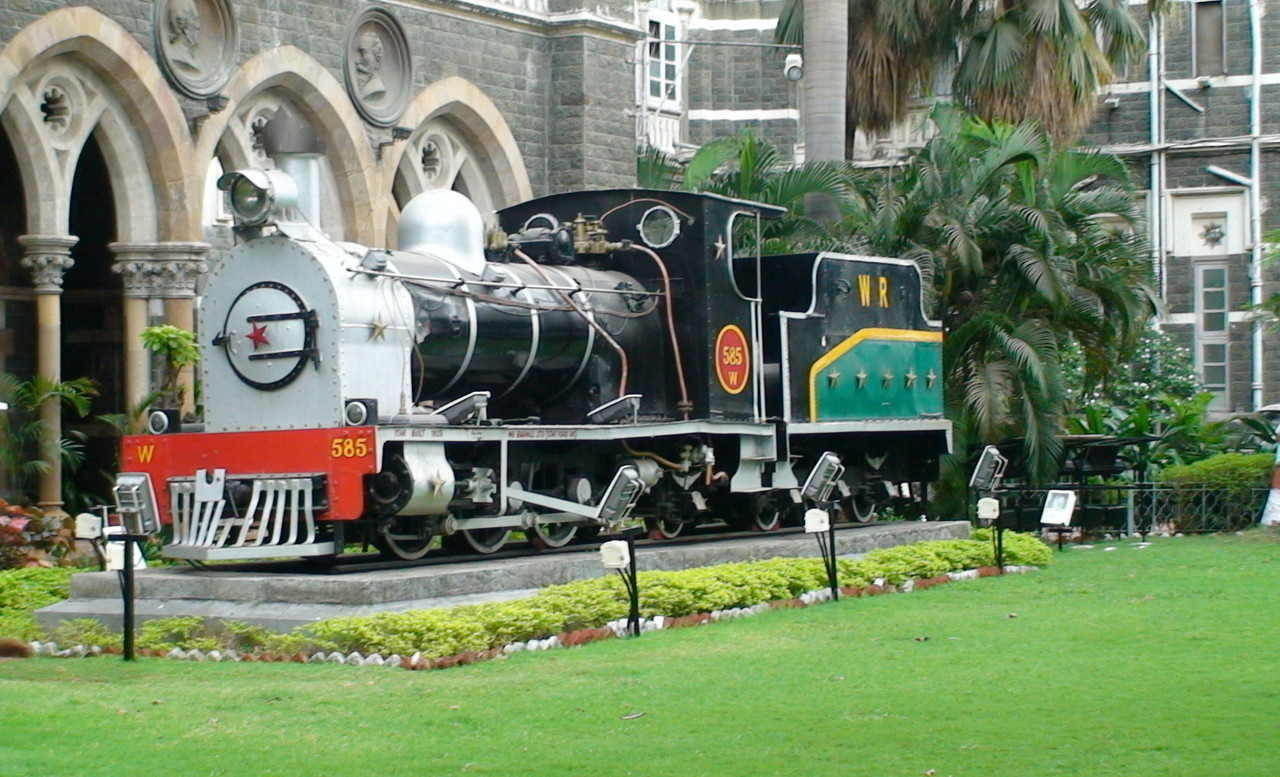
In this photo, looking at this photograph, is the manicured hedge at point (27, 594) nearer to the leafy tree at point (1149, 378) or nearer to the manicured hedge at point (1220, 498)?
the manicured hedge at point (1220, 498)

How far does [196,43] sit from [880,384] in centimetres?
823

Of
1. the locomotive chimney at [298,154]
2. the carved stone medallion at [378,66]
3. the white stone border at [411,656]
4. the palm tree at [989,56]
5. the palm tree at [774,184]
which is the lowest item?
the white stone border at [411,656]

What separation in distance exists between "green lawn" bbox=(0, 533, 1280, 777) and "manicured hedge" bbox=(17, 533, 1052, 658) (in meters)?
0.28

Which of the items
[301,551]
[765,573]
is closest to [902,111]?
[765,573]

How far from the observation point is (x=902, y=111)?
29.0 m

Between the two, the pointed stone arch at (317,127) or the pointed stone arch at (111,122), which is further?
the pointed stone arch at (317,127)

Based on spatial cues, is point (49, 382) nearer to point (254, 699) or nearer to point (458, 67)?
point (458, 67)

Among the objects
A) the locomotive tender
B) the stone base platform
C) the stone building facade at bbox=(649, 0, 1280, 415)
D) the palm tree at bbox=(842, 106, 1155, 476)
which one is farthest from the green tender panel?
the stone building facade at bbox=(649, 0, 1280, 415)

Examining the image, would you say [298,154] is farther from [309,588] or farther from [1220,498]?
[1220,498]

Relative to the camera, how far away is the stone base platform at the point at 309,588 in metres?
11.7

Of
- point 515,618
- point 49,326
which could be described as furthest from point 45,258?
point 515,618

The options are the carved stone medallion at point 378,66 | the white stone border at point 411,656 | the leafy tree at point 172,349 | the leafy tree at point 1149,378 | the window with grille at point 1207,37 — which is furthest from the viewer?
the window with grille at point 1207,37

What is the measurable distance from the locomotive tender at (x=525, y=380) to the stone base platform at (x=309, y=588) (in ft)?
0.92

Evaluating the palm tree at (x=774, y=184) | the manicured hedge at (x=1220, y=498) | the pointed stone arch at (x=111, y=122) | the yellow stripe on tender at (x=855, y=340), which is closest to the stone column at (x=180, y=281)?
the pointed stone arch at (x=111, y=122)
